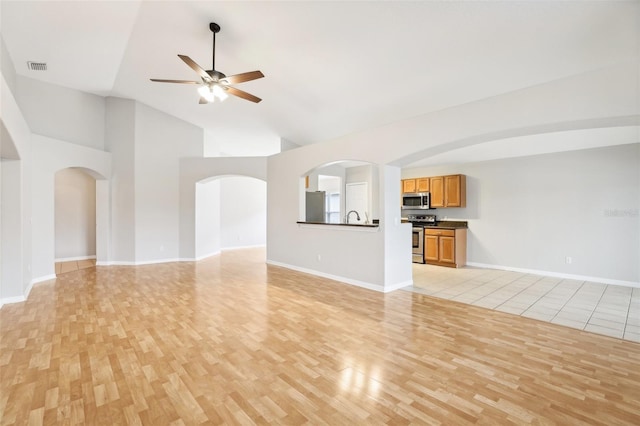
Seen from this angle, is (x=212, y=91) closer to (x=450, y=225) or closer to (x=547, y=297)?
(x=547, y=297)

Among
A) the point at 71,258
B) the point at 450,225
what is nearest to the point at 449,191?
the point at 450,225

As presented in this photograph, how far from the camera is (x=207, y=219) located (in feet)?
26.4

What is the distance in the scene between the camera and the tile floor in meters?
3.30

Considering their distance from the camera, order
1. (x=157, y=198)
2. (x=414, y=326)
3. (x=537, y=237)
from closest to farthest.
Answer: (x=414, y=326)
(x=537, y=237)
(x=157, y=198)

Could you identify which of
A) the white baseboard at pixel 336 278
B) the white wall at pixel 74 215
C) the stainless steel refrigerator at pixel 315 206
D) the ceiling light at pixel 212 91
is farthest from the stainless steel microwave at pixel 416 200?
the white wall at pixel 74 215

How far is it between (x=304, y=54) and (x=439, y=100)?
2144 millimetres

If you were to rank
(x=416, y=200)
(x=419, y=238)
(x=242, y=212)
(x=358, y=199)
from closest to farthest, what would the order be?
(x=419, y=238) → (x=416, y=200) → (x=358, y=199) → (x=242, y=212)

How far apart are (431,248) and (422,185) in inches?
64.4

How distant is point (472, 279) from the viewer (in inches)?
210

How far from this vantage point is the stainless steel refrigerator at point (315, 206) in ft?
22.9

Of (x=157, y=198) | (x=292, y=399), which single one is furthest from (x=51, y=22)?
(x=292, y=399)

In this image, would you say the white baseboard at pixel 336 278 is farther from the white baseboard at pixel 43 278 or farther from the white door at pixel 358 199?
the white baseboard at pixel 43 278

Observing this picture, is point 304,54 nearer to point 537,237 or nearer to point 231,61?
point 231,61

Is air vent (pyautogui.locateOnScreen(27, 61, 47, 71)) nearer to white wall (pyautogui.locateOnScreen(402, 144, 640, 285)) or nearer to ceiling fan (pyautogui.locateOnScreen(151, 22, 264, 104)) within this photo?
ceiling fan (pyautogui.locateOnScreen(151, 22, 264, 104))
